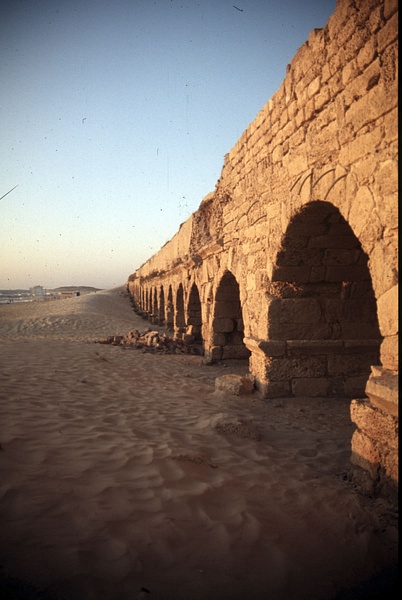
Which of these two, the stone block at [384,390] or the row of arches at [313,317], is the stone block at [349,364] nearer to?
the row of arches at [313,317]

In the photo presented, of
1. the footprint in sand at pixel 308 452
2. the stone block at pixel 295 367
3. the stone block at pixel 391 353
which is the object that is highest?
the stone block at pixel 391 353

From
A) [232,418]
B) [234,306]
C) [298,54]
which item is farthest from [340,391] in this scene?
[298,54]

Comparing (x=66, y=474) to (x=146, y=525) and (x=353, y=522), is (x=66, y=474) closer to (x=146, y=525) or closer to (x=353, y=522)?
(x=146, y=525)

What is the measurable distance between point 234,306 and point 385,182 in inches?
215

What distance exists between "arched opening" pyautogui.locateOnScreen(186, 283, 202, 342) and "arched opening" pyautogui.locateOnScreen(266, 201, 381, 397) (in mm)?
5818

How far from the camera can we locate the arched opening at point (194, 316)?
10766 millimetres

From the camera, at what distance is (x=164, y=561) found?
1.92 meters

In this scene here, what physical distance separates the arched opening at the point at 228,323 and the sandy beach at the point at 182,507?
3365 millimetres

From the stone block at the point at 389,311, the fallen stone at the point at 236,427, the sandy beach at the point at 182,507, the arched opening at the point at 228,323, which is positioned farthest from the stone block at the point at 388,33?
the arched opening at the point at 228,323

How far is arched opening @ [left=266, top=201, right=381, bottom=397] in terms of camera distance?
4816 mm

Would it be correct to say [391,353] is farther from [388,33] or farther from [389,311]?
[388,33]

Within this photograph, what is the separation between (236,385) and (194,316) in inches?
232

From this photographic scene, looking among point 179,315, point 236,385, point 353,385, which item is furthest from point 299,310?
point 179,315

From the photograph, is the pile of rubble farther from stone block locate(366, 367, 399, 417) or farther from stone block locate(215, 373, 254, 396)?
stone block locate(366, 367, 399, 417)
